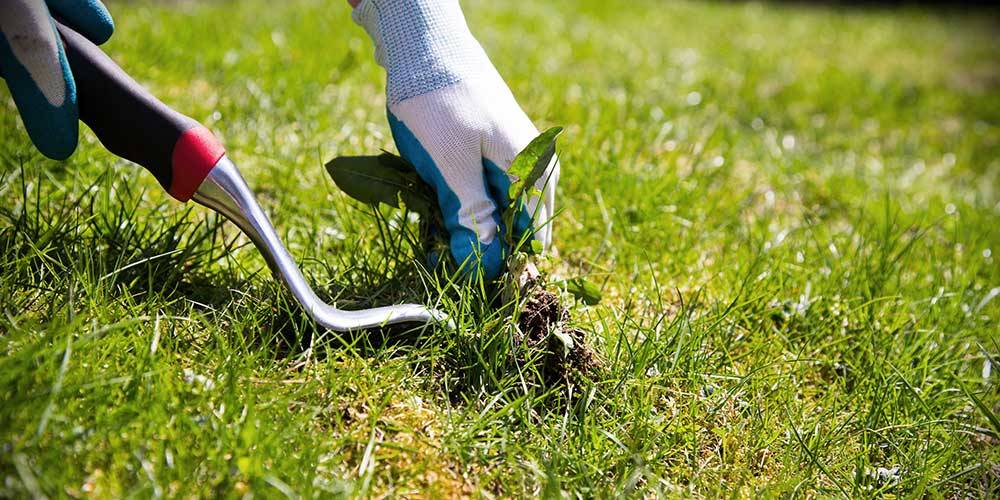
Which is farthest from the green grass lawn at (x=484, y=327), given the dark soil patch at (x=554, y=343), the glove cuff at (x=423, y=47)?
the glove cuff at (x=423, y=47)

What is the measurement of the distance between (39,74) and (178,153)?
26 centimetres

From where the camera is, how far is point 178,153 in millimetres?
1457

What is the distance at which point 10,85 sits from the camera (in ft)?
4.71

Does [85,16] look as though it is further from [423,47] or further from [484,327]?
[484,327]

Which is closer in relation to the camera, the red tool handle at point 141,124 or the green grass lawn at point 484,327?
the green grass lawn at point 484,327

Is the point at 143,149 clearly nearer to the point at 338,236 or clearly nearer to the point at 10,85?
the point at 10,85

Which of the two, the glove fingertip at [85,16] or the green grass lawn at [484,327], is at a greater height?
the glove fingertip at [85,16]

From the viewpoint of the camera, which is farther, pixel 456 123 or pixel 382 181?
pixel 382 181

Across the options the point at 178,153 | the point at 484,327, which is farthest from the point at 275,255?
the point at 484,327

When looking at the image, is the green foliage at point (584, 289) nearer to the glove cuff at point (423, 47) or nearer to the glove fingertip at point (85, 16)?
the glove cuff at point (423, 47)

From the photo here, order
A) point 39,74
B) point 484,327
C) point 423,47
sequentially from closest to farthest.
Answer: point 39,74
point 484,327
point 423,47

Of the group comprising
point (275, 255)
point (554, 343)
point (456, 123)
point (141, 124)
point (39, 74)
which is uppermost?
point (39, 74)

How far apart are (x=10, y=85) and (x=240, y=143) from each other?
0.96m

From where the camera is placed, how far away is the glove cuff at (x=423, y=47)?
164 centimetres
